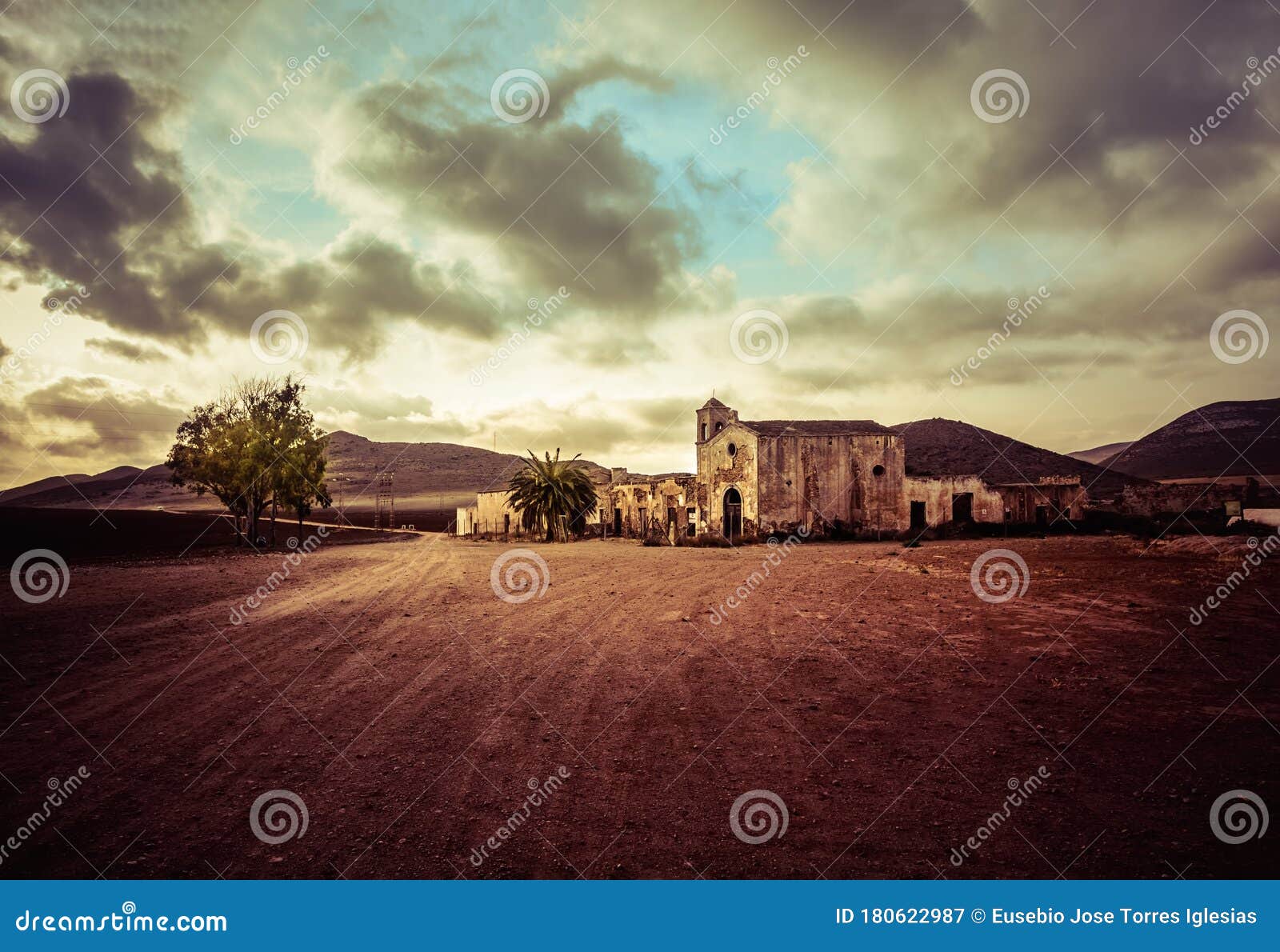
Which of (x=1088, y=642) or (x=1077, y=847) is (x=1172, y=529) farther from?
(x=1077, y=847)

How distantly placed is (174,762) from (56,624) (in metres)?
8.52

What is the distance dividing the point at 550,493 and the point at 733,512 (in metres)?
12.3

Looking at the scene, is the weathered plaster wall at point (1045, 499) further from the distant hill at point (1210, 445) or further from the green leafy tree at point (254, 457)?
the distant hill at point (1210, 445)

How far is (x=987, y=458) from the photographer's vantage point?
3482 inches

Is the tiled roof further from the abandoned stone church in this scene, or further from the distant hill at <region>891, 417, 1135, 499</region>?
the distant hill at <region>891, 417, 1135, 499</region>

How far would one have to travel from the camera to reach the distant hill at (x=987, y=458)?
71938 millimetres

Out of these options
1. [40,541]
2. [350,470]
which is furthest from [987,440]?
[350,470]

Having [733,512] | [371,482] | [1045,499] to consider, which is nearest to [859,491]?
[733,512]

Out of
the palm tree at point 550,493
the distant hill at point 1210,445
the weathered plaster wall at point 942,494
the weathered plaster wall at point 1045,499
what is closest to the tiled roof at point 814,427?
the weathered plaster wall at point 942,494

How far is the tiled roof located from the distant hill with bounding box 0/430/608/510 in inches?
3487

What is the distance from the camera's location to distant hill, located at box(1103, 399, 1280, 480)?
77.9 metres

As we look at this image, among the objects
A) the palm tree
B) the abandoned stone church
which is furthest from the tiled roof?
the palm tree

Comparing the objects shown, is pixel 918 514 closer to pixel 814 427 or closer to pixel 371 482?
pixel 814 427

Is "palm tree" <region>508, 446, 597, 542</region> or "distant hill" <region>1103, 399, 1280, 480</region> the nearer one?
"palm tree" <region>508, 446, 597, 542</region>
